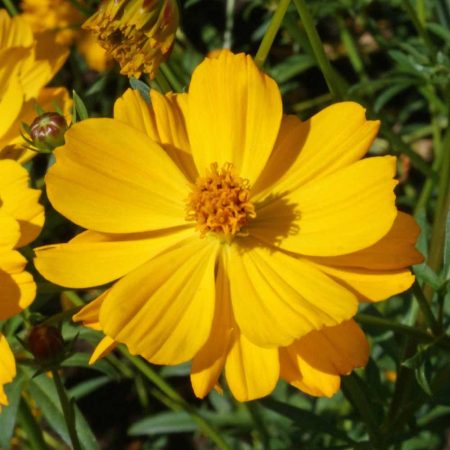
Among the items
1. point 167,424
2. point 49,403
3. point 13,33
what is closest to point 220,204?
point 49,403

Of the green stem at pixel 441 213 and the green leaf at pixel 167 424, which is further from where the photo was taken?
the green leaf at pixel 167 424

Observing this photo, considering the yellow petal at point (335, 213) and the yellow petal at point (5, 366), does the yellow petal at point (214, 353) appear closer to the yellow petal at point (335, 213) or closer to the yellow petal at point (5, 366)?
the yellow petal at point (335, 213)

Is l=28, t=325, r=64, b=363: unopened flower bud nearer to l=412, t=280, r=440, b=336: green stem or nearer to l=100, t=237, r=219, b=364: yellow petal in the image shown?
l=100, t=237, r=219, b=364: yellow petal

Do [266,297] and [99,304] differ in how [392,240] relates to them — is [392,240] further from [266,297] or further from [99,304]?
[99,304]

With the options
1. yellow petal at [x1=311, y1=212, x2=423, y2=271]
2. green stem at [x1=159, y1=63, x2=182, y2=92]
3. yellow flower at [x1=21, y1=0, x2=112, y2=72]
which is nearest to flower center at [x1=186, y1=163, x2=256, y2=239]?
yellow petal at [x1=311, y1=212, x2=423, y2=271]

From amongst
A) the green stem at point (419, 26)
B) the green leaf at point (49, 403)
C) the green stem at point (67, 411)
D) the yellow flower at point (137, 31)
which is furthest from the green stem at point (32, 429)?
the green stem at point (419, 26)

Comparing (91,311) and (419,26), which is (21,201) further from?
(419,26)
